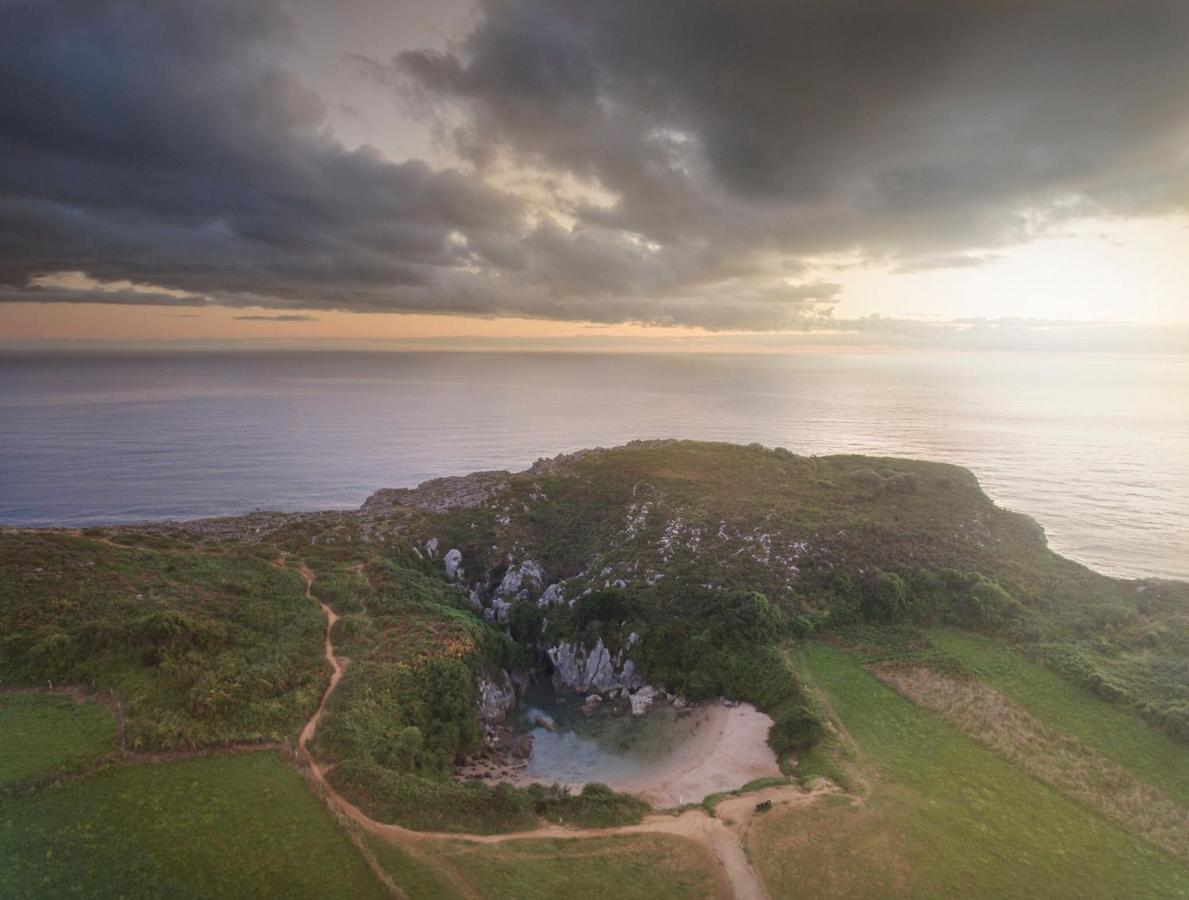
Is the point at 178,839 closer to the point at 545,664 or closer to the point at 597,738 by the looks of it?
the point at 597,738

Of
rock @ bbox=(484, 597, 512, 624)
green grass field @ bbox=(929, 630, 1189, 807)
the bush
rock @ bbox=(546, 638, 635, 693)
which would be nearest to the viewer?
green grass field @ bbox=(929, 630, 1189, 807)

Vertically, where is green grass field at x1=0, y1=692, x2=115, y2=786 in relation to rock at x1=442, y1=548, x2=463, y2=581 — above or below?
above

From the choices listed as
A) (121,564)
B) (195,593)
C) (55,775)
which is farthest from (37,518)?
(55,775)

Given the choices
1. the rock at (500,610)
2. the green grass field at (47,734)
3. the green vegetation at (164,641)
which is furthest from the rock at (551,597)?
the green grass field at (47,734)

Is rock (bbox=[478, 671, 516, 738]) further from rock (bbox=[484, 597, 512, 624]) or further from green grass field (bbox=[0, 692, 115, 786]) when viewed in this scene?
green grass field (bbox=[0, 692, 115, 786])

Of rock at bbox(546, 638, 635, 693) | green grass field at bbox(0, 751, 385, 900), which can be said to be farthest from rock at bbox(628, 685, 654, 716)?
green grass field at bbox(0, 751, 385, 900)

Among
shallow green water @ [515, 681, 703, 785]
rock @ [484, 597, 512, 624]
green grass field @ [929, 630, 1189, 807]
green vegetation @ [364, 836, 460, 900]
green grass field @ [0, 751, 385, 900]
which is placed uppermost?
green grass field @ [0, 751, 385, 900]

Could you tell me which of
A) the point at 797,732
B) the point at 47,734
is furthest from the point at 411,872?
the point at 797,732
